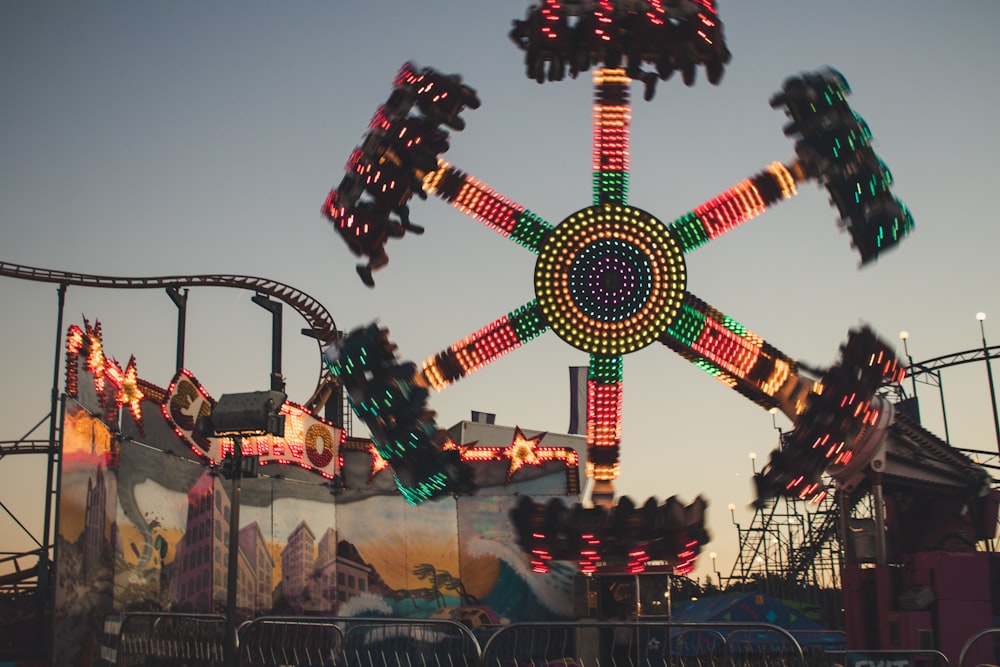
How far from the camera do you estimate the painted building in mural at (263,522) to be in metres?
23.3

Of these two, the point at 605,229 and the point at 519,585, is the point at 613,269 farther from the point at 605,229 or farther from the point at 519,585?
the point at 519,585

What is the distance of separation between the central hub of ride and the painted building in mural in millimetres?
8346

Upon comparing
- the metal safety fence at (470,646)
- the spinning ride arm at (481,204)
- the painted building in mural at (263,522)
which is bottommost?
the metal safety fence at (470,646)

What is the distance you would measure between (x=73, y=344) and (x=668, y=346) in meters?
13.4

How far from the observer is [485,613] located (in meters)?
33.2

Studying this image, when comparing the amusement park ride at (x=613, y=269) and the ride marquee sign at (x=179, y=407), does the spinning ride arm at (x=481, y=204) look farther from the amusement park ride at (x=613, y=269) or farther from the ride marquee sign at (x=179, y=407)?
the ride marquee sign at (x=179, y=407)

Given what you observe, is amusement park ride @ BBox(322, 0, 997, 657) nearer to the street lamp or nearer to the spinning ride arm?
the spinning ride arm

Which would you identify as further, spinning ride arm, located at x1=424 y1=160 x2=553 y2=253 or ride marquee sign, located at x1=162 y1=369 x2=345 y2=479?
ride marquee sign, located at x1=162 y1=369 x2=345 y2=479

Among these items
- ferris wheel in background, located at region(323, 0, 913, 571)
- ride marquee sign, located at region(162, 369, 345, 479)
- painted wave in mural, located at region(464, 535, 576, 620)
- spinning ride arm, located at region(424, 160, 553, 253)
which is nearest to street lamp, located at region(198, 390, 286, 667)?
ferris wheel in background, located at region(323, 0, 913, 571)

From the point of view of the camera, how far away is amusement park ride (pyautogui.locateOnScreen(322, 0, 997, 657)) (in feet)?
46.0

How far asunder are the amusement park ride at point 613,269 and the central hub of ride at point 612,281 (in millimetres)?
19

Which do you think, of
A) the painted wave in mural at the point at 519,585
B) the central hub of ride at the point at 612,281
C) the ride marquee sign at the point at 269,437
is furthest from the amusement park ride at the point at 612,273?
the painted wave in mural at the point at 519,585

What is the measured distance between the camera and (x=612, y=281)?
15.1 meters

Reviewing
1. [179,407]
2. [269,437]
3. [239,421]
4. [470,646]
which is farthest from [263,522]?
[470,646]
